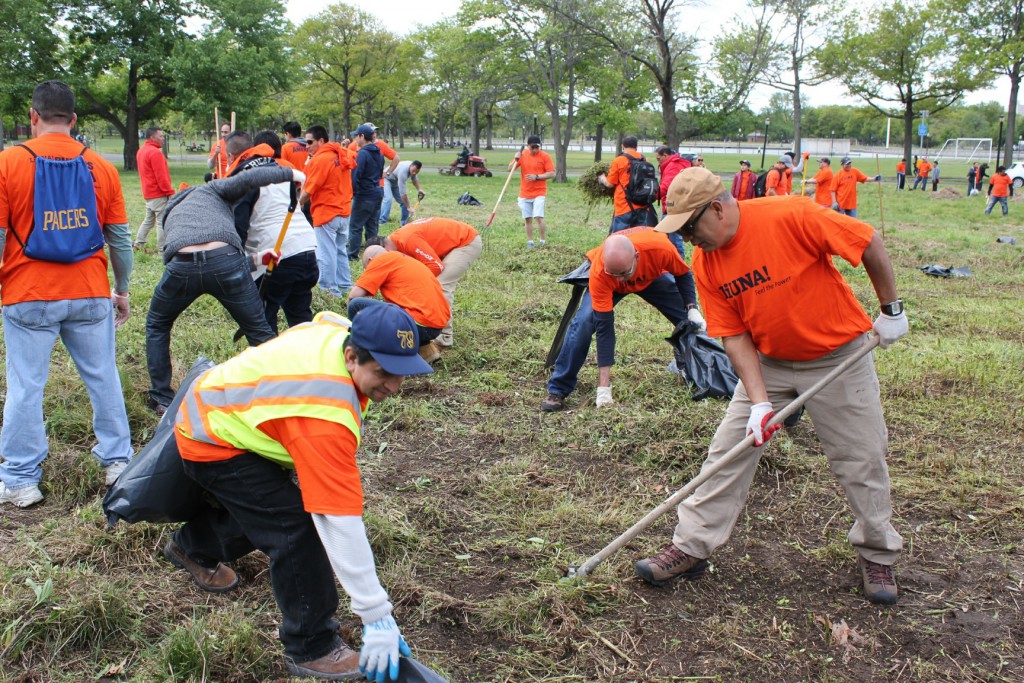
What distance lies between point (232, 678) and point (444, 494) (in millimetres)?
1642

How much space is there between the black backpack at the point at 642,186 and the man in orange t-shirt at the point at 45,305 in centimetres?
609

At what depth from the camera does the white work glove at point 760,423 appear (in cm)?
311

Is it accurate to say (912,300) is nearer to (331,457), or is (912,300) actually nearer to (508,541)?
(508,541)

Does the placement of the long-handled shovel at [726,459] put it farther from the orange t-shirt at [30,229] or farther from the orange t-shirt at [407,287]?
the orange t-shirt at [30,229]

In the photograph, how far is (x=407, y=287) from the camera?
5.35 metres

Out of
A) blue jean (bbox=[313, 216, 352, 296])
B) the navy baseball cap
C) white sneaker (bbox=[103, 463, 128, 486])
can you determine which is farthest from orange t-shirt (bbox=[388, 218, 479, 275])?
the navy baseball cap

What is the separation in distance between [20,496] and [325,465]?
8.34 ft

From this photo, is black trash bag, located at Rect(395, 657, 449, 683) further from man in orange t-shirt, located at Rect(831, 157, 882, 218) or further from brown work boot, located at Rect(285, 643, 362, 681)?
man in orange t-shirt, located at Rect(831, 157, 882, 218)

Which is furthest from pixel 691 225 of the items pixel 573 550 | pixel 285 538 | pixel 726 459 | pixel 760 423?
pixel 285 538

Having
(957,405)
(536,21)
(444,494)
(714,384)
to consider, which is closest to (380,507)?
(444,494)

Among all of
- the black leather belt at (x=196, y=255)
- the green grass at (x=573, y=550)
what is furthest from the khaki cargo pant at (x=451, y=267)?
the black leather belt at (x=196, y=255)

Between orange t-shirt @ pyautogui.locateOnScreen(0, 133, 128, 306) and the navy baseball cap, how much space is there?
2.19m

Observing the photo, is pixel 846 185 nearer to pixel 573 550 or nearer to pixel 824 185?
pixel 824 185

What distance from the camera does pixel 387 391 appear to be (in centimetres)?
229
